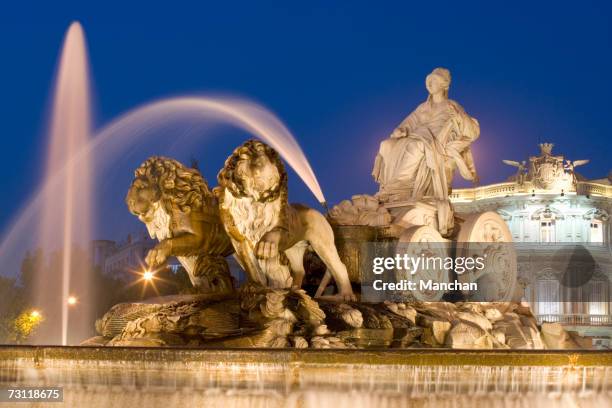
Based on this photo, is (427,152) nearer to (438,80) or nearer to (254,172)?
(438,80)

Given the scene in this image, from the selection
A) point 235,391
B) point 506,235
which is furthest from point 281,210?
point 506,235

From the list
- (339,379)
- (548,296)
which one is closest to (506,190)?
(548,296)

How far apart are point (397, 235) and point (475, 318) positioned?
74.5 inches

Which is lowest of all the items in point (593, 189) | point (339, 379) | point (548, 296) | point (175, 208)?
point (339, 379)

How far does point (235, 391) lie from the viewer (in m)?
7.39

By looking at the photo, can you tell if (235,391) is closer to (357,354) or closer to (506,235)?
(357,354)

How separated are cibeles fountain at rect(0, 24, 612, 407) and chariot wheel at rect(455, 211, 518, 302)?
0.02 meters

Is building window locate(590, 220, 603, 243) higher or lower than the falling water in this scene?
higher

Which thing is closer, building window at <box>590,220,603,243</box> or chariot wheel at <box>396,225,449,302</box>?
chariot wheel at <box>396,225,449,302</box>

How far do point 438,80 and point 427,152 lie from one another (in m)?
1.28

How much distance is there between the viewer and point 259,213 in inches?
412

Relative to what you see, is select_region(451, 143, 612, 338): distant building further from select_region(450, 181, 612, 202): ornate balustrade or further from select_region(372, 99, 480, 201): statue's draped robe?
select_region(372, 99, 480, 201): statue's draped robe

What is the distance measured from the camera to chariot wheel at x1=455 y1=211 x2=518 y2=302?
43.9ft

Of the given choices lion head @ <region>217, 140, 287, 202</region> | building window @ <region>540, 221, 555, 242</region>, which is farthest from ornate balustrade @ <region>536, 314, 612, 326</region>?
lion head @ <region>217, 140, 287, 202</region>
